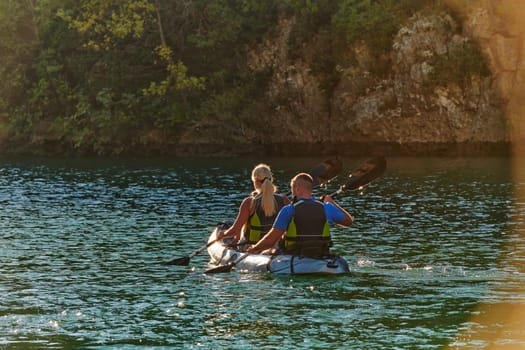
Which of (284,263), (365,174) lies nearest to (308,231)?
(284,263)

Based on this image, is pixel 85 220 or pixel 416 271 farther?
pixel 85 220

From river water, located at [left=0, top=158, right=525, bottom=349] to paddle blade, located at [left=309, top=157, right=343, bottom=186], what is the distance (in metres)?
1.77

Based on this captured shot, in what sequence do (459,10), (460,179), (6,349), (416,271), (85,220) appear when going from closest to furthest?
(6,349) → (416,271) → (85,220) → (460,179) → (459,10)

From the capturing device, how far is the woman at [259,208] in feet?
64.8

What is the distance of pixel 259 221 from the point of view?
2062cm

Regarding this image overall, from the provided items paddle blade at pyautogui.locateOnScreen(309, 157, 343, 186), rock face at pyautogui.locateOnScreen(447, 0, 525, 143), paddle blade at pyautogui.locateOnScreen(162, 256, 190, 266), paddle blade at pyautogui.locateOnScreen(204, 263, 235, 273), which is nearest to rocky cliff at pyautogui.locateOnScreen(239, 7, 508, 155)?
rock face at pyautogui.locateOnScreen(447, 0, 525, 143)

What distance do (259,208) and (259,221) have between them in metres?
0.33

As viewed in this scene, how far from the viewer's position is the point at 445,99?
2466 inches

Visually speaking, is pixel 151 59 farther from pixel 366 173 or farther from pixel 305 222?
pixel 305 222

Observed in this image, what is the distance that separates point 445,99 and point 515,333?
4895 cm

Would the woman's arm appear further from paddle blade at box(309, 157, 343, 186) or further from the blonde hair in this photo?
paddle blade at box(309, 157, 343, 186)

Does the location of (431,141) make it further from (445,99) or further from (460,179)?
(460,179)

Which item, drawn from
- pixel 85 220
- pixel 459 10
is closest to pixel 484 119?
pixel 459 10

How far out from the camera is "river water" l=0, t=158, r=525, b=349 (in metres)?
15.2
